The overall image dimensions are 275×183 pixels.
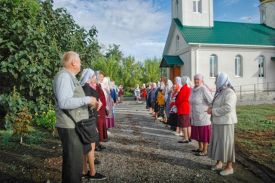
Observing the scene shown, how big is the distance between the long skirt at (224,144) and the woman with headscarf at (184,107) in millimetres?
3191

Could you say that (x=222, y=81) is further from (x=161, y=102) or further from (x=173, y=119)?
(x=161, y=102)

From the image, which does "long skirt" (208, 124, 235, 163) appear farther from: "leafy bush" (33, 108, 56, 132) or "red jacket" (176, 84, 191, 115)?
"leafy bush" (33, 108, 56, 132)

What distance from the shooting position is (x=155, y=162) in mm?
7098

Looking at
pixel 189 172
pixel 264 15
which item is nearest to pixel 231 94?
pixel 189 172

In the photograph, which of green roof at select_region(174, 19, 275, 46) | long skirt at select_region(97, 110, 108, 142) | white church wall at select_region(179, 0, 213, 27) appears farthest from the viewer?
white church wall at select_region(179, 0, 213, 27)

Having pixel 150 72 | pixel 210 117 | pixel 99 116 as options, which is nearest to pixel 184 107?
pixel 210 117

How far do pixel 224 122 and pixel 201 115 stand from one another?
1.61 meters

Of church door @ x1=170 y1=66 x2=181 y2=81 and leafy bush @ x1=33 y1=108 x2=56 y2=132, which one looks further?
church door @ x1=170 y1=66 x2=181 y2=81

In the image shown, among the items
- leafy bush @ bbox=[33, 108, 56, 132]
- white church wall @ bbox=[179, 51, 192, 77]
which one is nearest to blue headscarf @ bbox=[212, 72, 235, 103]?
leafy bush @ bbox=[33, 108, 56, 132]

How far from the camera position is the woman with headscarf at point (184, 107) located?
959 cm

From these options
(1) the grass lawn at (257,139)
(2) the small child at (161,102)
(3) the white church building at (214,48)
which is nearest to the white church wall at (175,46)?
(3) the white church building at (214,48)

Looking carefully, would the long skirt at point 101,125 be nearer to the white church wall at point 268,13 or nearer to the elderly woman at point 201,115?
the elderly woman at point 201,115

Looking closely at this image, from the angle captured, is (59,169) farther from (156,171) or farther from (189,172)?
(189,172)

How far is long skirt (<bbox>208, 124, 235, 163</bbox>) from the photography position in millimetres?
6160
